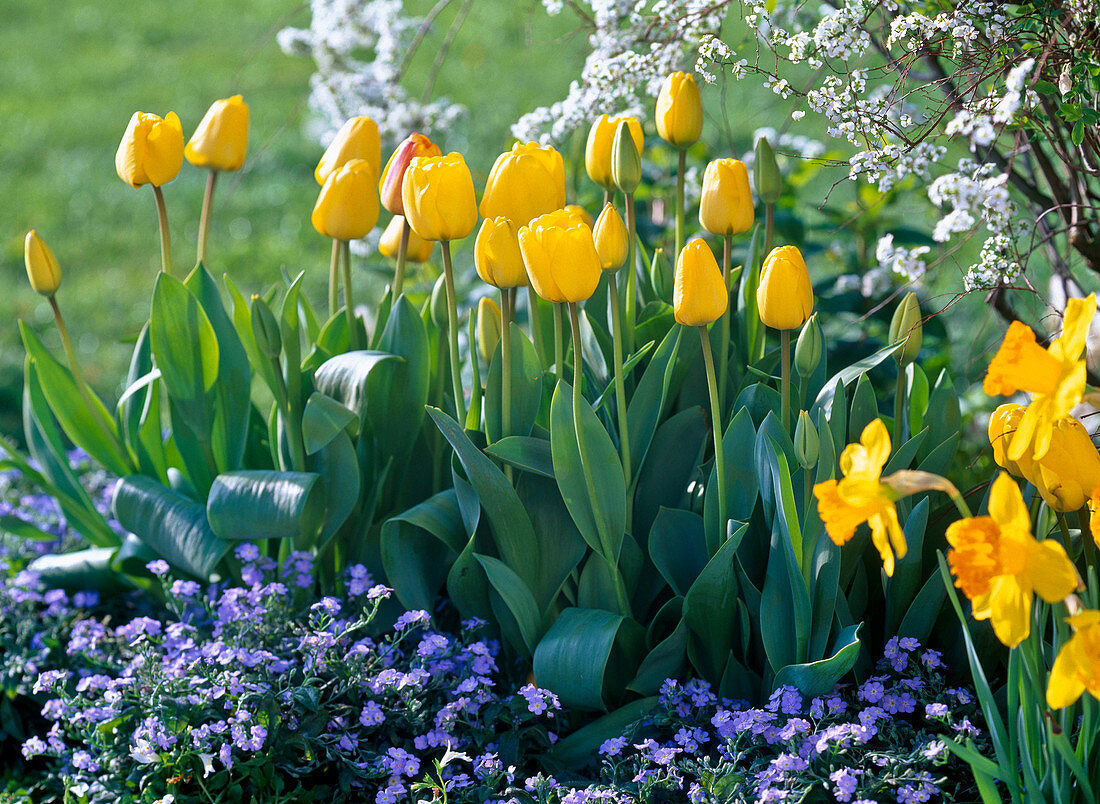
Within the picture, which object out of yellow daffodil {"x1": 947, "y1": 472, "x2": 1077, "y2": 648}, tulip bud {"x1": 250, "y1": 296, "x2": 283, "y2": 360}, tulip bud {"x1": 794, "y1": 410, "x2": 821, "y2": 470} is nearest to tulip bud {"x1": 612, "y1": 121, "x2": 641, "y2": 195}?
tulip bud {"x1": 794, "y1": 410, "x2": 821, "y2": 470}

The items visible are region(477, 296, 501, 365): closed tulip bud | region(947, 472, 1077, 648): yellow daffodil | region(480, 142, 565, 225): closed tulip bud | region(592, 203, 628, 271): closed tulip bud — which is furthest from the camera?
region(477, 296, 501, 365): closed tulip bud

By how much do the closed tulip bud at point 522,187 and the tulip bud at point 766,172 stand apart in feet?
0.91

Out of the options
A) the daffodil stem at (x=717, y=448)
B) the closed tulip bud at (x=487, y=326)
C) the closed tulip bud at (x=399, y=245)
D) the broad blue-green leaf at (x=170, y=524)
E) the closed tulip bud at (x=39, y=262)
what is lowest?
the broad blue-green leaf at (x=170, y=524)

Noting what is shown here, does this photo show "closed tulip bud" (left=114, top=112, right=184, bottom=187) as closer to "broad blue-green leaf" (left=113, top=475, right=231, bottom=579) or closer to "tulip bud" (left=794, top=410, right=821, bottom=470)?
"broad blue-green leaf" (left=113, top=475, right=231, bottom=579)

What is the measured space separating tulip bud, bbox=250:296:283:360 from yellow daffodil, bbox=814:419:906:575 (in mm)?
854

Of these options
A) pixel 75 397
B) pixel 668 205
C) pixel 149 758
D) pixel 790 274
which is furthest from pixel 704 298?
pixel 668 205

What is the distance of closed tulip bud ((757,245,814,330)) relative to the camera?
3.97 feet

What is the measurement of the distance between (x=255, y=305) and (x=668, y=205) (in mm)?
1304

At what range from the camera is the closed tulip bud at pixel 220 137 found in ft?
5.41

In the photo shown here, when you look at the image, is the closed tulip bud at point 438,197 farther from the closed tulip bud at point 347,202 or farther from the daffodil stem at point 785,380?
the daffodil stem at point 785,380

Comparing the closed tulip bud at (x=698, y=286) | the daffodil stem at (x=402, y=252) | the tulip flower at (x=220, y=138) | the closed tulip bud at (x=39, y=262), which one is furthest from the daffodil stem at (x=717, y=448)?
the closed tulip bud at (x=39, y=262)

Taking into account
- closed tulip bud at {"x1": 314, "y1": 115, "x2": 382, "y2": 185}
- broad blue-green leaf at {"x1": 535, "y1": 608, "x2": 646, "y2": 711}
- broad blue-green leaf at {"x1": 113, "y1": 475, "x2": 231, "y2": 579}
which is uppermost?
closed tulip bud at {"x1": 314, "y1": 115, "x2": 382, "y2": 185}

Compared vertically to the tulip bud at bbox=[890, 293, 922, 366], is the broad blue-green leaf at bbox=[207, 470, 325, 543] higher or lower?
lower

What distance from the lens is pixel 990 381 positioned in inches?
37.8
